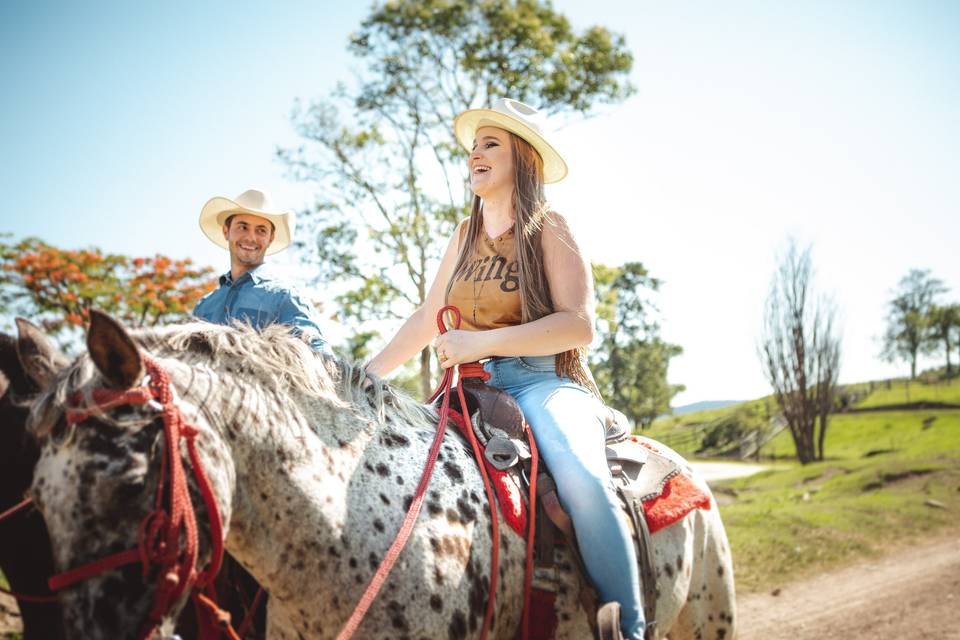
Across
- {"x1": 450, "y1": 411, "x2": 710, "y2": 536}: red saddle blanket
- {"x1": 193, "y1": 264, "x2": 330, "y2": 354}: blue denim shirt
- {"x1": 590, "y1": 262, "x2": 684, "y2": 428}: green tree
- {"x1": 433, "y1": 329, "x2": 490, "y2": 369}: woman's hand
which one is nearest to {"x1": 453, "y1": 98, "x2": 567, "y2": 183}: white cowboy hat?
{"x1": 433, "y1": 329, "x2": 490, "y2": 369}: woman's hand

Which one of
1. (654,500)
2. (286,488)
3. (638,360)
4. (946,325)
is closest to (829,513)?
(654,500)

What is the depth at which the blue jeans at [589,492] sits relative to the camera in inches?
84.3

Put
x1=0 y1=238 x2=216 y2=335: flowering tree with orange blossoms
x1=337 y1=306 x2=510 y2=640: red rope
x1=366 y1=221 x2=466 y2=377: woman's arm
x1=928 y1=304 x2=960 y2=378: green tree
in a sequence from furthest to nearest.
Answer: x1=928 y1=304 x2=960 y2=378: green tree, x1=0 y1=238 x2=216 y2=335: flowering tree with orange blossoms, x1=366 y1=221 x2=466 y2=377: woman's arm, x1=337 y1=306 x2=510 y2=640: red rope

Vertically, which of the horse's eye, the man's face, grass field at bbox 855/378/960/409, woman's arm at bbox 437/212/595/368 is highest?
the man's face

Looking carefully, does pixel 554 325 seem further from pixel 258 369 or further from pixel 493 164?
pixel 258 369

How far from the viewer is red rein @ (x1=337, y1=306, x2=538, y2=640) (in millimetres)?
1718

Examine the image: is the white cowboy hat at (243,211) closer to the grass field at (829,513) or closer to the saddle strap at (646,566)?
the saddle strap at (646,566)

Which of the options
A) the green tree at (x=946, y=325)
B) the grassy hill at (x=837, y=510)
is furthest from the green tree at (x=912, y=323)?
the grassy hill at (x=837, y=510)

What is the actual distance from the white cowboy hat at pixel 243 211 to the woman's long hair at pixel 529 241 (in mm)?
1830

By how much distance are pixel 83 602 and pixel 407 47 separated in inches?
561

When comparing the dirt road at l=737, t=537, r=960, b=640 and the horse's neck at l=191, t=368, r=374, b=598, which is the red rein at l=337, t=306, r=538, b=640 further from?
the dirt road at l=737, t=537, r=960, b=640

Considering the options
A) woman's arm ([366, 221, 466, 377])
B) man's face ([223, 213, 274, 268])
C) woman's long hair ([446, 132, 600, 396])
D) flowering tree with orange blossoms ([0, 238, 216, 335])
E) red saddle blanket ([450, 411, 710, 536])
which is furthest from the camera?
flowering tree with orange blossoms ([0, 238, 216, 335])

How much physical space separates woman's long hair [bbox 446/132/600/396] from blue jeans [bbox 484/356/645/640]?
0.31 m

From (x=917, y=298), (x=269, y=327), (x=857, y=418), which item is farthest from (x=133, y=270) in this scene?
(x=917, y=298)
